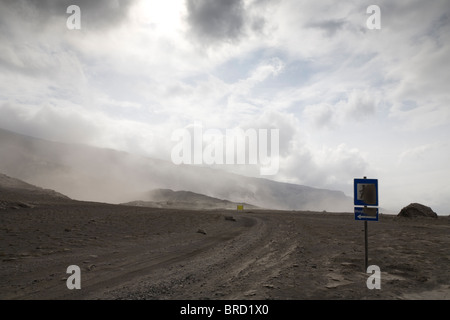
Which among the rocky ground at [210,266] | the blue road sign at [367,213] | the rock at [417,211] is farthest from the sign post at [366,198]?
the rock at [417,211]

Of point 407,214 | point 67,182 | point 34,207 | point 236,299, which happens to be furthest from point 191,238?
point 67,182

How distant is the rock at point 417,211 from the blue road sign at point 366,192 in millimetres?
28617

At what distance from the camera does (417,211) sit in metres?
31.1

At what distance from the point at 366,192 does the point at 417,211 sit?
29478mm

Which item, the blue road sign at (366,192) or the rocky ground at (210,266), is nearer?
the rocky ground at (210,266)

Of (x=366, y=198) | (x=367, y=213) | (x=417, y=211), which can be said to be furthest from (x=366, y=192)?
(x=417, y=211)

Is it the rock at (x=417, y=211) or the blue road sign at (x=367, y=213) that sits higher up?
the blue road sign at (x=367, y=213)

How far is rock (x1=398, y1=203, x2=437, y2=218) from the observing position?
100ft

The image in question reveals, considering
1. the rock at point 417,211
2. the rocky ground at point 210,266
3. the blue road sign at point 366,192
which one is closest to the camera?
the rocky ground at point 210,266

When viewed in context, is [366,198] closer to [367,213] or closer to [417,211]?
[367,213]

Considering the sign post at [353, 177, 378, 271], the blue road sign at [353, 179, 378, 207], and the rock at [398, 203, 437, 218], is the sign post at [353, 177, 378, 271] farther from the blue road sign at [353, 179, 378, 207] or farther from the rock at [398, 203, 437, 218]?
the rock at [398, 203, 437, 218]

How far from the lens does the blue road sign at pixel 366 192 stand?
29.1ft

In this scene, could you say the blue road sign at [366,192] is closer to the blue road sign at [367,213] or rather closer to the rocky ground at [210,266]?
→ the blue road sign at [367,213]

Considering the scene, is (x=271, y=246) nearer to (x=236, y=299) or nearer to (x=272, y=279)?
(x=272, y=279)
